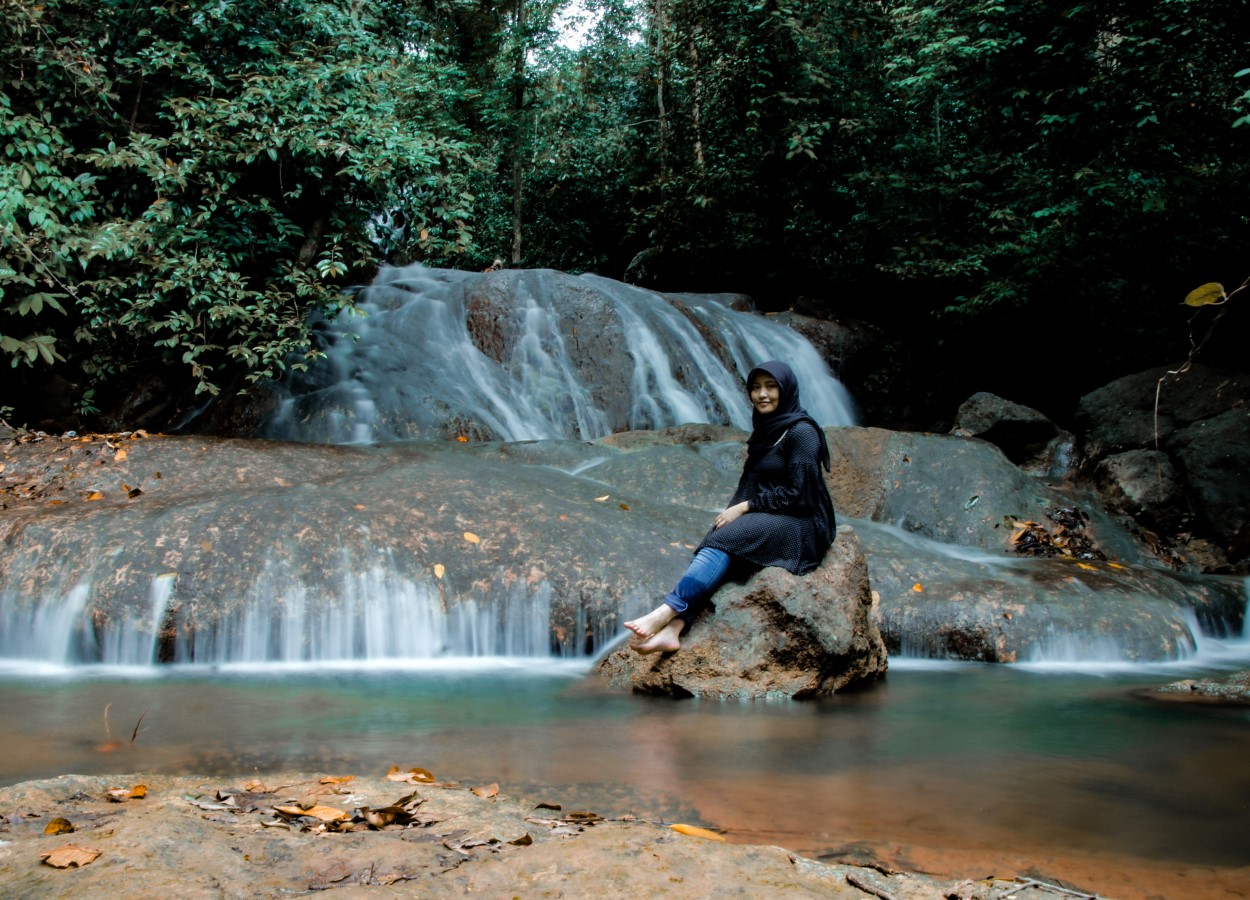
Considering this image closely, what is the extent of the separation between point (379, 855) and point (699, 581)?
9.97 ft

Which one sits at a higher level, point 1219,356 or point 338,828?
point 1219,356

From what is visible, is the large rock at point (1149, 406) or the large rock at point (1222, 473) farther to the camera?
the large rock at point (1149, 406)

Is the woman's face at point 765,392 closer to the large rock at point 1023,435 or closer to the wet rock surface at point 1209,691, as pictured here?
the wet rock surface at point 1209,691

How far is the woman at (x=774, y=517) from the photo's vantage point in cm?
534

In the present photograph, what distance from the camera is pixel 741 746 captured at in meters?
4.38

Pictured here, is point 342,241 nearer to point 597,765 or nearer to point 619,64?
point 597,765

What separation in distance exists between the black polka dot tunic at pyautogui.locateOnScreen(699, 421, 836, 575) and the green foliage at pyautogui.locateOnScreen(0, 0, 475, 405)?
610 centimetres

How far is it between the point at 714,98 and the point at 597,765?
56.1 feet

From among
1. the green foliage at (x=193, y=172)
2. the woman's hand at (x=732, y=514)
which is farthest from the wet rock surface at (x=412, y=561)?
the green foliage at (x=193, y=172)

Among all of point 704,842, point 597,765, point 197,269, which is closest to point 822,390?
point 197,269

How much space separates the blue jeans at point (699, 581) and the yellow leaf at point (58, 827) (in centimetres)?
315

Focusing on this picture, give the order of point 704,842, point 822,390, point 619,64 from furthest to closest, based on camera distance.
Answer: point 619,64 → point 822,390 → point 704,842

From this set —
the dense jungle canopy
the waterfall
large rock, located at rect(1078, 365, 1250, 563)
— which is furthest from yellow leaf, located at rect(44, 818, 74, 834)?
large rock, located at rect(1078, 365, 1250, 563)

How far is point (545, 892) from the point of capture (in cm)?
227
